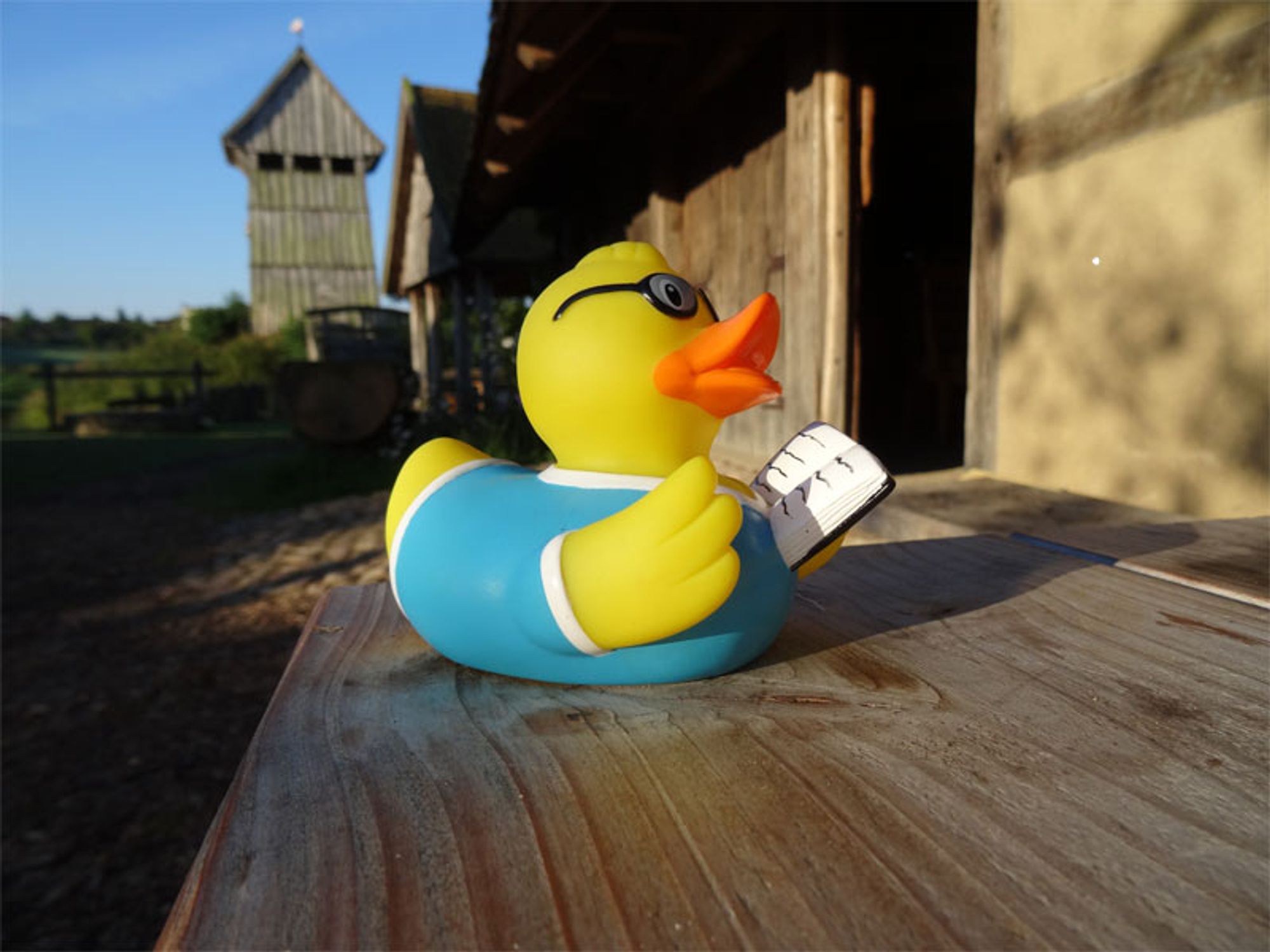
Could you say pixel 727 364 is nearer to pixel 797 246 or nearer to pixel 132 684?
pixel 797 246

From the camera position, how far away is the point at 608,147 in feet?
23.6

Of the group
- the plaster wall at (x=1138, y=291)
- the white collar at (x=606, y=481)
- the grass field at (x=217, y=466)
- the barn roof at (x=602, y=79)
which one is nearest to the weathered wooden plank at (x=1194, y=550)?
the plaster wall at (x=1138, y=291)

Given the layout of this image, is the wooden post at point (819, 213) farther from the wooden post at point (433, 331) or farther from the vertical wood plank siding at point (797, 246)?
the wooden post at point (433, 331)

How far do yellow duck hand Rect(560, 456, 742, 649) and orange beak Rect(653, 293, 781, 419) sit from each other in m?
0.16

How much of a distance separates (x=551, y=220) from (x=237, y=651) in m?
7.02

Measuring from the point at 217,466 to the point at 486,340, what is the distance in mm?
3493

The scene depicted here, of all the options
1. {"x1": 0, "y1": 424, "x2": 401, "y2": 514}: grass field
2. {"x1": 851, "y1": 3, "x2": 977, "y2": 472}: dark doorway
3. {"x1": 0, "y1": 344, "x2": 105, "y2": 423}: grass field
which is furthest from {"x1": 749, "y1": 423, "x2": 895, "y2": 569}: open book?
{"x1": 0, "y1": 344, "x2": 105, "y2": 423}: grass field

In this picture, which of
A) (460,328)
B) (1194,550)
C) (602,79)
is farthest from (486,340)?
(1194,550)

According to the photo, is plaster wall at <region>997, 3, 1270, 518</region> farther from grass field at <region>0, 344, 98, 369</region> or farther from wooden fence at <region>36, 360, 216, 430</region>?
grass field at <region>0, 344, 98, 369</region>

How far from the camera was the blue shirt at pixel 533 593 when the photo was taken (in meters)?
1.07

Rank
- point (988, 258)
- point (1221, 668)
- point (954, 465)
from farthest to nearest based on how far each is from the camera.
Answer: point (954, 465), point (988, 258), point (1221, 668)

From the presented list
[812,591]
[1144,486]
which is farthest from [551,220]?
[812,591]

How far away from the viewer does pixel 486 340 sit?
10242mm

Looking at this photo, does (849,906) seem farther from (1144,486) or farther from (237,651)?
(237,651)
